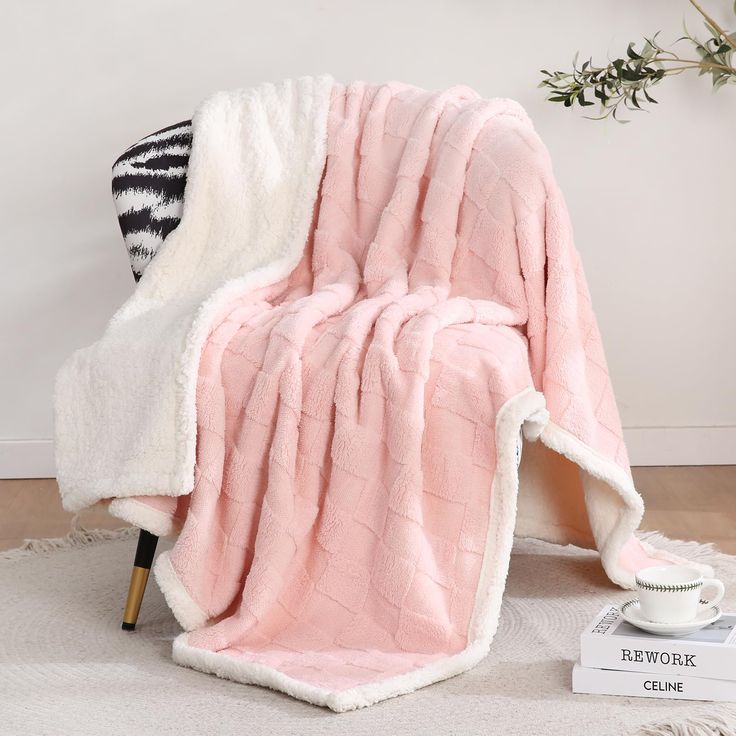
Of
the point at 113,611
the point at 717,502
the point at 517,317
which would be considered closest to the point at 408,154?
the point at 517,317

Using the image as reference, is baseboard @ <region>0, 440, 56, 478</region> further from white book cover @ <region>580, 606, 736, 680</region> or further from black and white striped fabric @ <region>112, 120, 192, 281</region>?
white book cover @ <region>580, 606, 736, 680</region>

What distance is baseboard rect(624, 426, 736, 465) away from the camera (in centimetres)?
270

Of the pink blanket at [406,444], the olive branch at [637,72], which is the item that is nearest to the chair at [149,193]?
the pink blanket at [406,444]

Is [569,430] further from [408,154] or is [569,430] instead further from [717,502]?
[717,502]

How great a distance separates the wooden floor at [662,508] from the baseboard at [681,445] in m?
0.03

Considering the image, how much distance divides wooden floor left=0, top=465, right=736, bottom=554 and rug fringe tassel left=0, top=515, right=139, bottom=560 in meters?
0.07

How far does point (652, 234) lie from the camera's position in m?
2.64

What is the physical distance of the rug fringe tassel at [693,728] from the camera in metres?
1.23

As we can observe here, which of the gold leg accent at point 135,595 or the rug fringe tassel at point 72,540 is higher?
the gold leg accent at point 135,595

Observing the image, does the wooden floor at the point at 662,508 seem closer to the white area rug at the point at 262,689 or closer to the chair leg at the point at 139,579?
the white area rug at the point at 262,689

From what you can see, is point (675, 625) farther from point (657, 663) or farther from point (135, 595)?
point (135, 595)

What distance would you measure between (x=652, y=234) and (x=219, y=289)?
1.28 m

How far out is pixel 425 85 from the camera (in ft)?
8.54

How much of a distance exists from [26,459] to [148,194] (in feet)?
3.37
